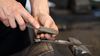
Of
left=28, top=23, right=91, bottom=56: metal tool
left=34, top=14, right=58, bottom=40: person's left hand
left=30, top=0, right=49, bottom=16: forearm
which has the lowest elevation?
left=28, top=23, right=91, bottom=56: metal tool

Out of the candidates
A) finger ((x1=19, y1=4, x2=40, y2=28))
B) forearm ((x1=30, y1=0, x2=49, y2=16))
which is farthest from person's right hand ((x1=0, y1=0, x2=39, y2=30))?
forearm ((x1=30, y1=0, x2=49, y2=16))

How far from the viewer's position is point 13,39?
1.05 meters

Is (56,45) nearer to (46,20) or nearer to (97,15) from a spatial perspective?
(46,20)

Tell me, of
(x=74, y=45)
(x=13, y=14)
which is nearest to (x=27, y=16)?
(x=13, y=14)

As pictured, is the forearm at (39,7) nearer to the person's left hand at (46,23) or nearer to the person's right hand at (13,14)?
the person's left hand at (46,23)

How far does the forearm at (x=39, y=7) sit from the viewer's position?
3.41 feet

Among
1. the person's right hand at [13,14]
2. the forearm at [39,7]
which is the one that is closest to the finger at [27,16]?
the person's right hand at [13,14]

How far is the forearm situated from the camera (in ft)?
3.41

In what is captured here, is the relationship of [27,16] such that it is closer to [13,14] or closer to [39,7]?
[13,14]

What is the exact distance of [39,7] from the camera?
3.48 feet

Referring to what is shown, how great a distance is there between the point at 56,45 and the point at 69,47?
49mm

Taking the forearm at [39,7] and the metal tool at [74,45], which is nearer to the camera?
the metal tool at [74,45]

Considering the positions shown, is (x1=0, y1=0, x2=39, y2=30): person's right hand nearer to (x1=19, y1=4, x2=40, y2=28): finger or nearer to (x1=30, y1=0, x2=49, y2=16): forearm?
(x1=19, y1=4, x2=40, y2=28): finger

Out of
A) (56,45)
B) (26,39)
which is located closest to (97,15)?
(26,39)
